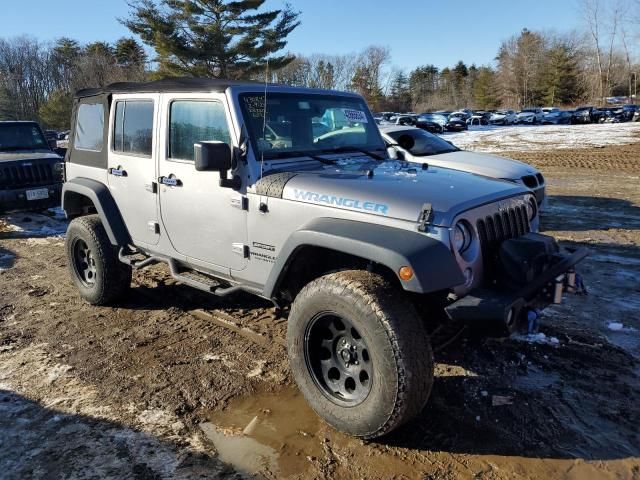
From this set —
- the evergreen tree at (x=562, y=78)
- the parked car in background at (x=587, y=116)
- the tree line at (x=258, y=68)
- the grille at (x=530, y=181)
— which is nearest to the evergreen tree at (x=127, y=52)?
the tree line at (x=258, y=68)

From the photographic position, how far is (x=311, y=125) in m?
4.19

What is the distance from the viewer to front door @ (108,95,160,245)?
4469 millimetres

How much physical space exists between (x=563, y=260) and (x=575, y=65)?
240 ft

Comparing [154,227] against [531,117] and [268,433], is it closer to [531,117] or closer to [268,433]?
[268,433]

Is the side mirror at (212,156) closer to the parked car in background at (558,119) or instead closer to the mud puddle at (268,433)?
the mud puddle at (268,433)

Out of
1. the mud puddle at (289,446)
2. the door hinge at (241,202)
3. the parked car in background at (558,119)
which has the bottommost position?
the mud puddle at (289,446)

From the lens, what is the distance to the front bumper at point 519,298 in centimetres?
281

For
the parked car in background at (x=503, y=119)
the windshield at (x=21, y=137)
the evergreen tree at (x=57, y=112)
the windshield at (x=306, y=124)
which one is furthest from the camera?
the parked car in background at (x=503, y=119)

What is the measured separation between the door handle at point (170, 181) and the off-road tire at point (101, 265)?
1.16 m

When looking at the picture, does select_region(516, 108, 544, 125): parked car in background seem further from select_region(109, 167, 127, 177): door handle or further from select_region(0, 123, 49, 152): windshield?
select_region(109, 167, 127, 177): door handle

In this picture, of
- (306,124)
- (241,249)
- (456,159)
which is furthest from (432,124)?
(241,249)

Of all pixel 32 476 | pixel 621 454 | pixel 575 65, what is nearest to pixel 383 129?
pixel 621 454

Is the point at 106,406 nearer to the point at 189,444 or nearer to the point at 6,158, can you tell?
the point at 189,444

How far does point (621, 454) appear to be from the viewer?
291 cm
